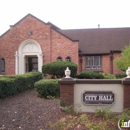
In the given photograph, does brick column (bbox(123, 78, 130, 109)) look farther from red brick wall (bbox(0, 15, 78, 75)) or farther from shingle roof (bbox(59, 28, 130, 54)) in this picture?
shingle roof (bbox(59, 28, 130, 54))

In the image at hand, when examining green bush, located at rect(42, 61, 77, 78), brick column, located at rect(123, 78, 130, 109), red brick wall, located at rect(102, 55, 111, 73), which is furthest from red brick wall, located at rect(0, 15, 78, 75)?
brick column, located at rect(123, 78, 130, 109)

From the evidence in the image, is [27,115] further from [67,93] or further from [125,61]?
[125,61]

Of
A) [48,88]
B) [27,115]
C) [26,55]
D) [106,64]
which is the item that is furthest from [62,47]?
[27,115]

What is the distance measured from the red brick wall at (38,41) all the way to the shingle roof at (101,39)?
11.0ft

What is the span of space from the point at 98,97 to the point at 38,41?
18548 millimetres

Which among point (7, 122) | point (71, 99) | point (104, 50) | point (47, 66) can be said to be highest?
point (104, 50)

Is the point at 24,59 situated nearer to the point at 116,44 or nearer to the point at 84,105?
the point at 116,44

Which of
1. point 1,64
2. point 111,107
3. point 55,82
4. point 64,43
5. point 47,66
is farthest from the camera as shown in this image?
point 1,64

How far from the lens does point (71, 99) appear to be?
23.6ft

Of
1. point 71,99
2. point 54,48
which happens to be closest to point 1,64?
point 54,48

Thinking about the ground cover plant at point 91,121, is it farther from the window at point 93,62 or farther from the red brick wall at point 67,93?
the window at point 93,62

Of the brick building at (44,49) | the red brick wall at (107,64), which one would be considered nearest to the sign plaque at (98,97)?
the brick building at (44,49)

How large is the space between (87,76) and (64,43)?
7.19 m

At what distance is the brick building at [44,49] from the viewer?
24.0 meters
